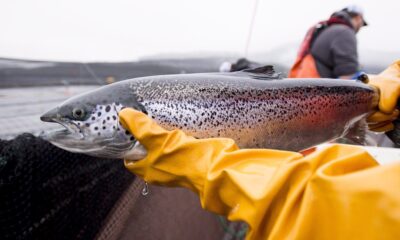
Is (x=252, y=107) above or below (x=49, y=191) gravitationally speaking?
above

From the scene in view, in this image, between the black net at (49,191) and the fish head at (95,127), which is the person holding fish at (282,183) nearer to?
the fish head at (95,127)

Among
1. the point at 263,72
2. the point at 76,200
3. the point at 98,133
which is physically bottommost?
the point at 76,200

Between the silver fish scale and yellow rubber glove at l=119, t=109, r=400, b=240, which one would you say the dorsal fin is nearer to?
the silver fish scale

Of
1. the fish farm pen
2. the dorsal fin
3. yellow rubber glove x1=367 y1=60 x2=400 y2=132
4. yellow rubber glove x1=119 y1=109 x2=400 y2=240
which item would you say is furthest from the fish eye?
yellow rubber glove x1=367 y1=60 x2=400 y2=132

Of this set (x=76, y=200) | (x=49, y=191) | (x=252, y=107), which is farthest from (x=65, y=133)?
(x=252, y=107)

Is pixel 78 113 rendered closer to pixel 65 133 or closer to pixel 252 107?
pixel 65 133

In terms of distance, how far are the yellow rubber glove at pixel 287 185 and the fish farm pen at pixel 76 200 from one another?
0.47m

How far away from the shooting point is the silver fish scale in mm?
1434

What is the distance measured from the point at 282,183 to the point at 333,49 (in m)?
2.86

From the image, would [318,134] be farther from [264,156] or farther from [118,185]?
[118,185]

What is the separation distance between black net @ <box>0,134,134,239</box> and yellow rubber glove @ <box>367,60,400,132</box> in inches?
75.5

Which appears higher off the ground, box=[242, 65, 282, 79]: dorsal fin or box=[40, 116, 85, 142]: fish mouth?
box=[242, 65, 282, 79]: dorsal fin

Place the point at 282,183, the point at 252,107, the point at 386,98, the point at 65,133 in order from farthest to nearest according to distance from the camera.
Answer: the point at 386,98 < the point at 252,107 < the point at 65,133 < the point at 282,183

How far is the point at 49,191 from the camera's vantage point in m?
1.30
